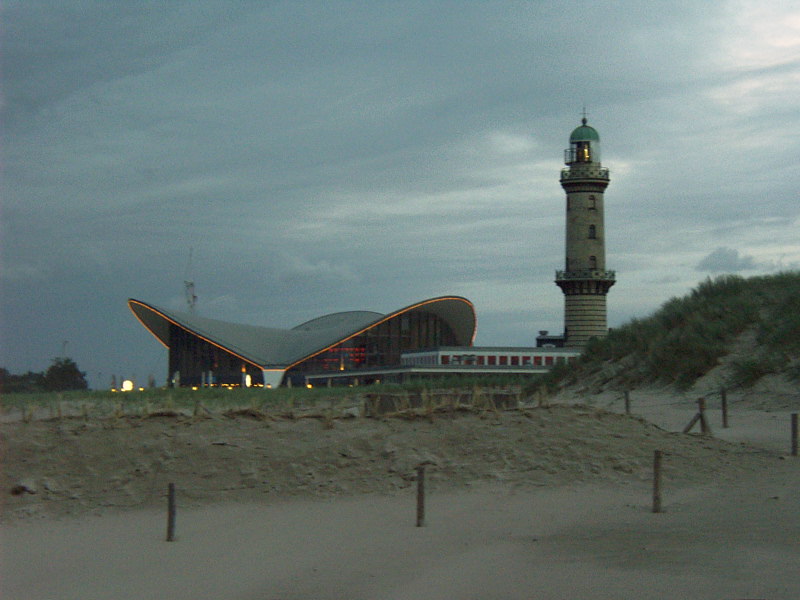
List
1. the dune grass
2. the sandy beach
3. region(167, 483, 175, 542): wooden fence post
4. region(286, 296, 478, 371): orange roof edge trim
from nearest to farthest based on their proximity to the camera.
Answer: the sandy beach
region(167, 483, 175, 542): wooden fence post
the dune grass
region(286, 296, 478, 371): orange roof edge trim

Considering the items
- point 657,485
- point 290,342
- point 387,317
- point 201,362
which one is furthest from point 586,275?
point 657,485

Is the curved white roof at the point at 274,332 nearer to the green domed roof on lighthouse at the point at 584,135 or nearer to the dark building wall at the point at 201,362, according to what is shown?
the dark building wall at the point at 201,362

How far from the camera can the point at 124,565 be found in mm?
11898

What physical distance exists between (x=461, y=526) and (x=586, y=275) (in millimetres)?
48861

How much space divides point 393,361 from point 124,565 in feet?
183

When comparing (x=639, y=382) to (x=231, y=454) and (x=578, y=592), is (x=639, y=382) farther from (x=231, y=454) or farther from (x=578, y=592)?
(x=578, y=592)

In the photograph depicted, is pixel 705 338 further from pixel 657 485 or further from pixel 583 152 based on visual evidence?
pixel 583 152

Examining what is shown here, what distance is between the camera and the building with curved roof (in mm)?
66875

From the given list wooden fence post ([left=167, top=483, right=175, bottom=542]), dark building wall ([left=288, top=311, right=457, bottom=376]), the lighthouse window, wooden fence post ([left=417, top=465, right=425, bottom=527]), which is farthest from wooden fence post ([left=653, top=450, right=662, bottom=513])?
dark building wall ([left=288, top=311, right=457, bottom=376])

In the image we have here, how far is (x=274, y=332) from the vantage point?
250 feet

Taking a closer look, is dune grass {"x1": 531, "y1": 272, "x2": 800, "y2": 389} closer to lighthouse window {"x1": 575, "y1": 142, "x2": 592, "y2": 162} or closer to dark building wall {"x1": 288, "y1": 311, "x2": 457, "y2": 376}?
lighthouse window {"x1": 575, "y1": 142, "x2": 592, "y2": 162}

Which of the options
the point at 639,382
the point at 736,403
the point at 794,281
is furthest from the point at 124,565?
the point at 794,281

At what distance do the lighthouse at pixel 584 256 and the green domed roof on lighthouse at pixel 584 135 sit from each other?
1.28 metres

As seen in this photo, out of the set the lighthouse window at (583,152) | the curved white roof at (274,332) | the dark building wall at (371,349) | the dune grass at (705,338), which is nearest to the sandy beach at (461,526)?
the dune grass at (705,338)
